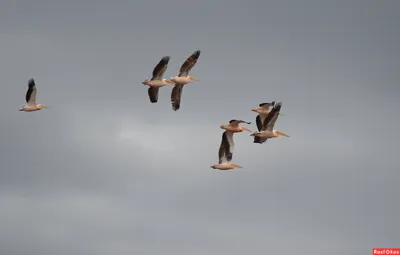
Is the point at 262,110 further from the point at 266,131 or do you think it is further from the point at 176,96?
the point at 176,96

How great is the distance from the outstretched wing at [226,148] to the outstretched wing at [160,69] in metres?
5.40

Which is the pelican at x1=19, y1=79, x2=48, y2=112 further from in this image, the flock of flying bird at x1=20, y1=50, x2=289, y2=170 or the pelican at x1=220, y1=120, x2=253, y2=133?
the pelican at x1=220, y1=120, x2=253, y2=133

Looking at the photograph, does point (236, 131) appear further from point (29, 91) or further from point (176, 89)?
point (29, 91)

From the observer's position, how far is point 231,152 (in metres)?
77.5

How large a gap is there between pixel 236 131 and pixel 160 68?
6.10m

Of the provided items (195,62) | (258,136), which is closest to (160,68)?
(195,62)

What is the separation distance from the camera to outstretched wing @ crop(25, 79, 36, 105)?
265ft

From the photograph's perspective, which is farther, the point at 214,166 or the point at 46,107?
the point at 46,107

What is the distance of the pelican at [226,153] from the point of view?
77062mm

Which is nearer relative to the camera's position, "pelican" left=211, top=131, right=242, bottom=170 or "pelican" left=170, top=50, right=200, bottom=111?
"pelican" left=211, top=131, right=242, bottom=170

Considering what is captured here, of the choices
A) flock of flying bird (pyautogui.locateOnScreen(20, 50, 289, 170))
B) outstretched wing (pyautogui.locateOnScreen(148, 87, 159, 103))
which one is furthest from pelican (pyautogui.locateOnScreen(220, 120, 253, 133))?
outstretched wing (pyautogui.locateOnScreen(148, 87, 159, 103))

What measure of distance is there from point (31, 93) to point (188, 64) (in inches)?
415

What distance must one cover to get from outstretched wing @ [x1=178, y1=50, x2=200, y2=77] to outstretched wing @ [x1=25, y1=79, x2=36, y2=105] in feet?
30.9

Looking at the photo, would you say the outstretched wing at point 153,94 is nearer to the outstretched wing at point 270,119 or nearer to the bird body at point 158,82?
the bird body at point 158,82
